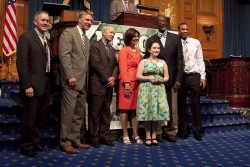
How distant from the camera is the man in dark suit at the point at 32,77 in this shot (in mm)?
2871

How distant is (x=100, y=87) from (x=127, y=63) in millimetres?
494

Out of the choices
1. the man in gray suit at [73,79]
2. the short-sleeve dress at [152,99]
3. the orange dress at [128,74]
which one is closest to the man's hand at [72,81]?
the man in gray suit at [73,79]

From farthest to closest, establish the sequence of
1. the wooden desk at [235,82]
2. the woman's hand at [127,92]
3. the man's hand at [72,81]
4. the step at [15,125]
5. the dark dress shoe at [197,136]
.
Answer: the wooden desk at [235,82]
the dark dress shoe at [197,136]
the woman's hand at [127,92]
the step at [15,125]
the man's hand at [72,81]

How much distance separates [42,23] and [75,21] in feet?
3.04

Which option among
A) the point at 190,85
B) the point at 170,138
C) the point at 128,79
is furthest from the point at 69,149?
the point at 190,85

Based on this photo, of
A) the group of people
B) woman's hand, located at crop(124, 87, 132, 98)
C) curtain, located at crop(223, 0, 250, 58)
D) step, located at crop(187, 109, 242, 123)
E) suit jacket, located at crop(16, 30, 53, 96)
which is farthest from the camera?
curtain, located at crop(223, 0, 250, 58)

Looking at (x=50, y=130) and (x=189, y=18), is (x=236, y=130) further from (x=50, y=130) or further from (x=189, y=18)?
(x=189, y=18)

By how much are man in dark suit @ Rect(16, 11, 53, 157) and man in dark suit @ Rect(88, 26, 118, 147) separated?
1.95 ft

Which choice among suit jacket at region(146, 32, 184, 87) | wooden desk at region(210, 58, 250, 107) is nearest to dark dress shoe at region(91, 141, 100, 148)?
suit jacket at region(146, 32, 184, 87)

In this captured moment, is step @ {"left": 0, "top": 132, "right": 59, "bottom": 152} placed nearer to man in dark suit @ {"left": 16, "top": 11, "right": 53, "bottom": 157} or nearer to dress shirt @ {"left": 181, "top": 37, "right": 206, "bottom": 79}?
man in dark suit @ {"left": 16, "top": 11, "right": 53, "bottom": 157}

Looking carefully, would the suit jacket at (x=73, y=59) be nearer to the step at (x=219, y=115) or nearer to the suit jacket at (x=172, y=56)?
the suit jacket at (x=172, y=56)

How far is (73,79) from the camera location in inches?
123

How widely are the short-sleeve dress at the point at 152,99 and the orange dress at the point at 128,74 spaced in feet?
0.39

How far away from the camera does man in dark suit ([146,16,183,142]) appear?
12.5 feet
